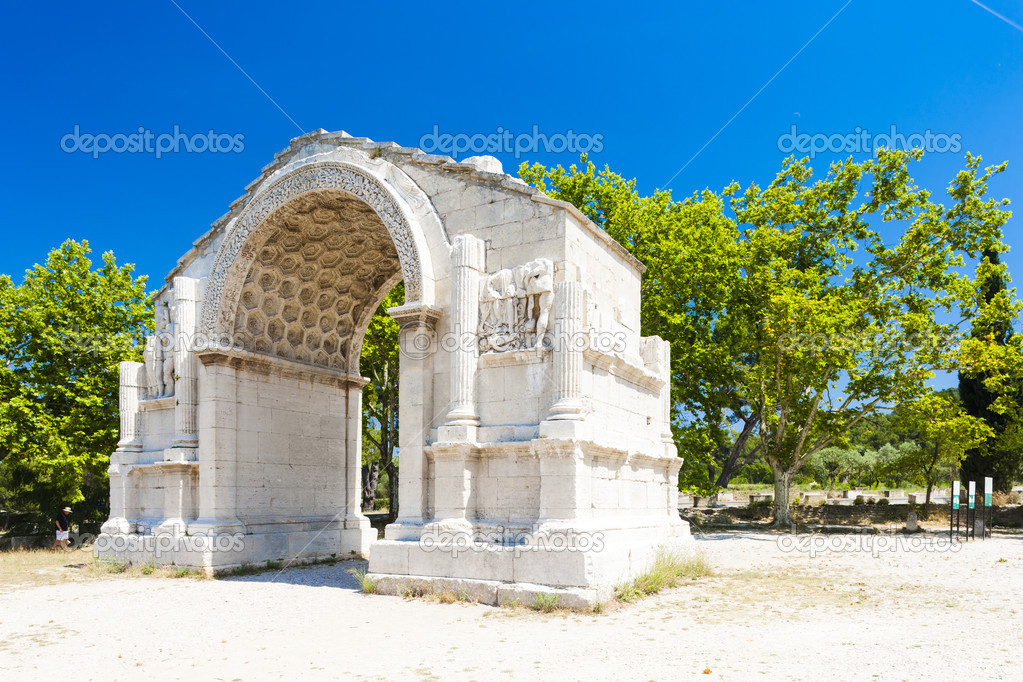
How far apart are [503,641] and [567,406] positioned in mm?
3004

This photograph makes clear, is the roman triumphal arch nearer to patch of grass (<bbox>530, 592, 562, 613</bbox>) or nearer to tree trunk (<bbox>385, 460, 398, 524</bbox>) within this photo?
patch of grass (<bbox>530, 592, 562, 613</bbox>)

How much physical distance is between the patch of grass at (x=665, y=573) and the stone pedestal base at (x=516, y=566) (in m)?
0.11

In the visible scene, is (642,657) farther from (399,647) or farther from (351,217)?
(351,217)

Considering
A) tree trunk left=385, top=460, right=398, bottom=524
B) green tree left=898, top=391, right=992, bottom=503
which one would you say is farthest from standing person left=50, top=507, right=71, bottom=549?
green tree left=898, top=391, right=992, bottom=503

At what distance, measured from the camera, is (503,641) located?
25.1ft

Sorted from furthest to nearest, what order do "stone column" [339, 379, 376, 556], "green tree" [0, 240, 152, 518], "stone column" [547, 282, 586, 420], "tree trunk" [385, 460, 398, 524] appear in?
1. "tree trunk" [385, 460, 398, 524]
2. "green tree" [0, 240, 152, 518]
3. "stone column" [339, 379, 376, 556]
4. "stone column" [547, 282, 586, 420]

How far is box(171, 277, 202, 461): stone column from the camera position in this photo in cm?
1359

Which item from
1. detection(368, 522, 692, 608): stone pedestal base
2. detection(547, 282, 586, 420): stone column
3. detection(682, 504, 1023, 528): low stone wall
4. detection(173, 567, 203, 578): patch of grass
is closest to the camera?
detection(368, 522, 692, 608): stone pedestal base

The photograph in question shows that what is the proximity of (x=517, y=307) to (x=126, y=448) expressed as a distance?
8545 millimetres

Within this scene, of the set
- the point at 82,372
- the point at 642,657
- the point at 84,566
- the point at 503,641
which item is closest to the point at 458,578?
the point at 503,641

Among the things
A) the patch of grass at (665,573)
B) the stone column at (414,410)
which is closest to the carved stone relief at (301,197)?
the stone column at (414,410)

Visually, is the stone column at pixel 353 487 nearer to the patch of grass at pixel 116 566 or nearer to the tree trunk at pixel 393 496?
the patch of grass at pixel 116 566

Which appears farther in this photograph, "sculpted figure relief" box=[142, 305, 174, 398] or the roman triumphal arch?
"sculpted figure relief" box=[142, 305, 174, 398]

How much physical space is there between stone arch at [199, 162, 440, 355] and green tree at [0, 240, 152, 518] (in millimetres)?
8583
